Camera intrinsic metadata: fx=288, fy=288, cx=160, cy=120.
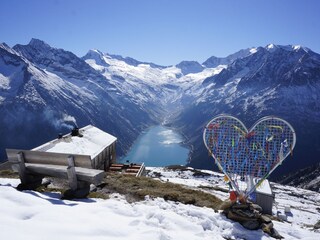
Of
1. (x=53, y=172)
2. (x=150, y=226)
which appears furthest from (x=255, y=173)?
(x=53, y=172)

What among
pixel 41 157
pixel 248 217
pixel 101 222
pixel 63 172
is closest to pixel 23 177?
pixel 41 157

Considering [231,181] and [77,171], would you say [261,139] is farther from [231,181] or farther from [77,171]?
[77,171]

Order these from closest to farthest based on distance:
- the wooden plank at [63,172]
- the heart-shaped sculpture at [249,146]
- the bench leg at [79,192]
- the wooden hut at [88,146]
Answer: the wooden plank at [63,172] < the bench leg at [79,192] < the heart-shaped sculpture at [249,146] < the wooden hut at [88,146]

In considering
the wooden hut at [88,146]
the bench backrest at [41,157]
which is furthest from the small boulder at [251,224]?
the wooden hut at [88,146]

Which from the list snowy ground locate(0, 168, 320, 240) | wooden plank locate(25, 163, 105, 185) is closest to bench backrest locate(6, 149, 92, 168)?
wooden plank locate(25, 163, 105, 185)

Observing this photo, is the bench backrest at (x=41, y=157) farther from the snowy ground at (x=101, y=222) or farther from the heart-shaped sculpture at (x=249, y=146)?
the heart-shaped sculpture at (x=249, y=146)

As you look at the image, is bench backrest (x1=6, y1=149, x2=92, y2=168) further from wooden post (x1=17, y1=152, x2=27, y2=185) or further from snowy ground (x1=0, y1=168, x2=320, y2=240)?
snowy ground (x1=0, y1=168, x2=320, y2=240)
